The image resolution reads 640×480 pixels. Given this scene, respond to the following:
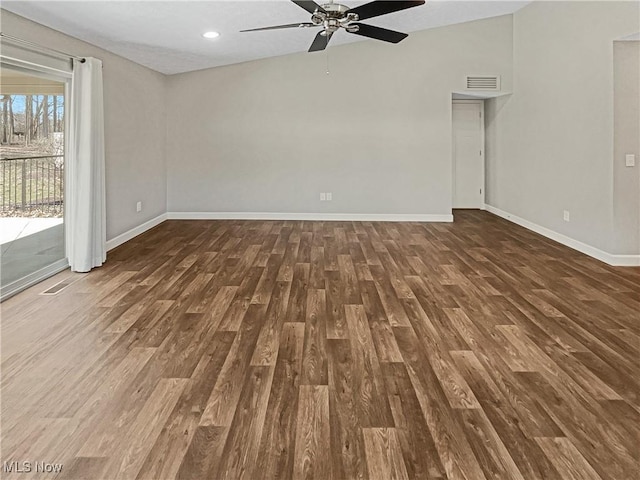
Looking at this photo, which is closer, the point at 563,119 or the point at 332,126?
the point at 563,119

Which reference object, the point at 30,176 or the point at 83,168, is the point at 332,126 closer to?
the point at 83,168

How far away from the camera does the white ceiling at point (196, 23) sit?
14.6 ft

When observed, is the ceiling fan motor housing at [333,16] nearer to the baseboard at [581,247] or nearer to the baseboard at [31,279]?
the baseboard at [31,279]

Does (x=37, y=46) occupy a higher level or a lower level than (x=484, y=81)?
lower

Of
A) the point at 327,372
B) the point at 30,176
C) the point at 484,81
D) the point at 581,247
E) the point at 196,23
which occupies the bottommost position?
the point at 327,372

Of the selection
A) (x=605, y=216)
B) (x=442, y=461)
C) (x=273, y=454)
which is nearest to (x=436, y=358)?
(x=442, y=461)

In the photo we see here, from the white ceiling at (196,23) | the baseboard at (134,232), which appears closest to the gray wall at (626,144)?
the white ceiling at (196,23)

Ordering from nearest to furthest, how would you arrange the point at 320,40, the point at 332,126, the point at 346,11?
1. the point at 346,11
2. the point at 320,40
3. the point at 332,126

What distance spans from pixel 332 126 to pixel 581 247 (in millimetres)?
4191

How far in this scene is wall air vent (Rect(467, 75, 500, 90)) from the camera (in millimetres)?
8156

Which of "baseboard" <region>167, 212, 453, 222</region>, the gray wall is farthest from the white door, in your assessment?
the gray wall

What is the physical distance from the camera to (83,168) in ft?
17.0

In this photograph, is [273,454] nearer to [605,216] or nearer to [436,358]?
[436,358]

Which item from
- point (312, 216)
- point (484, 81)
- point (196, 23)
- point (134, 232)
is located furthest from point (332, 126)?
point (134, 232)
